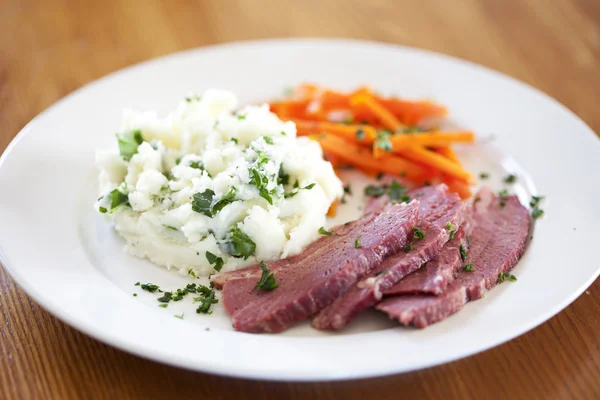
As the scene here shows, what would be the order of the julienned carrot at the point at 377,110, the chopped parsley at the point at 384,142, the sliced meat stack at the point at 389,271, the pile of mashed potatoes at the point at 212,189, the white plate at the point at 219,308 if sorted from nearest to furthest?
the white plate at the point at 219,308, the sliced meat stack at the point at 389,271, the pile of mashed potatoes at the point at 212,189, the chopped parsley at the point at 384,142, the julienned carrot at the point at 377,110

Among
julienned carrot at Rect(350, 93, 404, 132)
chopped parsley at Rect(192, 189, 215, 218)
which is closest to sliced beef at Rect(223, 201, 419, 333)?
chopped parsley at Rect(192, 189, 215, 218)

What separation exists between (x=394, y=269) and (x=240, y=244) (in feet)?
3.27

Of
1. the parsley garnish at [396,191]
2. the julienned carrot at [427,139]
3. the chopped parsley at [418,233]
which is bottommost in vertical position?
the parsley garnish at [396,191]

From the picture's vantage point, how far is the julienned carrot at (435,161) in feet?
15.7

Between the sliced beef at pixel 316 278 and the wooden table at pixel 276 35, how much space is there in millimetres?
374

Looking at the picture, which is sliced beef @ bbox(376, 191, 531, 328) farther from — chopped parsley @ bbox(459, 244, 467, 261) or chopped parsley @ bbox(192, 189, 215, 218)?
chopped parsley @ bbox(192, 189, 215, 218)

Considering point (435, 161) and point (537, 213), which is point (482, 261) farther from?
point (435, 161)

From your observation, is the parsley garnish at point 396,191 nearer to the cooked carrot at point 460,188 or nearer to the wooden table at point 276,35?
the cooked carrot at point 460,188

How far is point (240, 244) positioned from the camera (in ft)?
12.7

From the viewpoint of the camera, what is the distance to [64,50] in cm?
662

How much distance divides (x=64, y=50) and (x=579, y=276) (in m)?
5.58

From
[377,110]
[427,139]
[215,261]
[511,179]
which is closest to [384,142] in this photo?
[427,139]

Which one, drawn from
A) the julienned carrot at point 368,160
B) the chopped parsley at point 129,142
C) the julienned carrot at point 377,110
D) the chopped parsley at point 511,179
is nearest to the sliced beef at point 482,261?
the chopped parsley at point 511,179

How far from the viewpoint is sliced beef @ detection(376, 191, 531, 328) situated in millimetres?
3271
